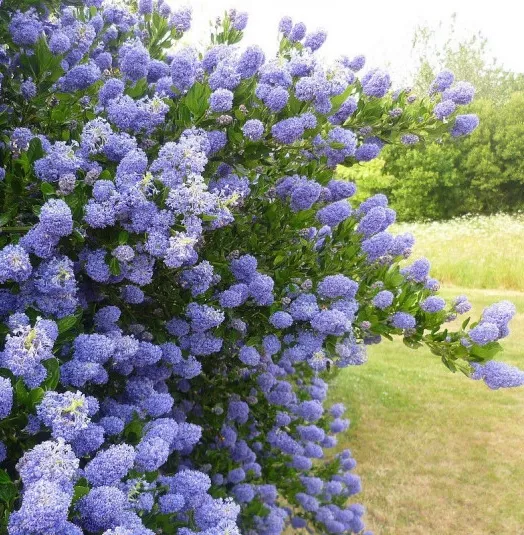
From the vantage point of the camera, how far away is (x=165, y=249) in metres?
2.20

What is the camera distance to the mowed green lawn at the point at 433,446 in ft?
18.0

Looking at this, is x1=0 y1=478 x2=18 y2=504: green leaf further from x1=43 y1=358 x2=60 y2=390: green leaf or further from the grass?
the grass

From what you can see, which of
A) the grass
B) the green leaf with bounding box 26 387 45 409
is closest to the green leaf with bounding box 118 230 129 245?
the green leaf with bounding box 26 387 45 409

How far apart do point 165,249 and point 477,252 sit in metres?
14.8

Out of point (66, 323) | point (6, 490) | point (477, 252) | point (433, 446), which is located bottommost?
point (433, 446)

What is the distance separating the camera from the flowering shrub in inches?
78.8

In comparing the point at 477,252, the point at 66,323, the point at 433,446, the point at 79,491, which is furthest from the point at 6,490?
the point at 477,252

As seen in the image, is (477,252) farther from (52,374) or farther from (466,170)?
(52,374)

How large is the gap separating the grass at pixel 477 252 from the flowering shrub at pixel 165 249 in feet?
36.6

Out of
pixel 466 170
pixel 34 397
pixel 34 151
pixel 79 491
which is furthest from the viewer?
pixel 466 170

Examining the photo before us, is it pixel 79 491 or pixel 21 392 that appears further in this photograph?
pixel 21 392

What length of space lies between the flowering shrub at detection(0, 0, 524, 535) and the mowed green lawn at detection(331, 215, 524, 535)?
2.46 m

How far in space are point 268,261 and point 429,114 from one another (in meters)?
1.06

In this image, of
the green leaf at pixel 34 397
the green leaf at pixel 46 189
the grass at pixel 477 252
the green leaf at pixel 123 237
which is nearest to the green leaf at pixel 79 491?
the green leaf at pixel 34 397
